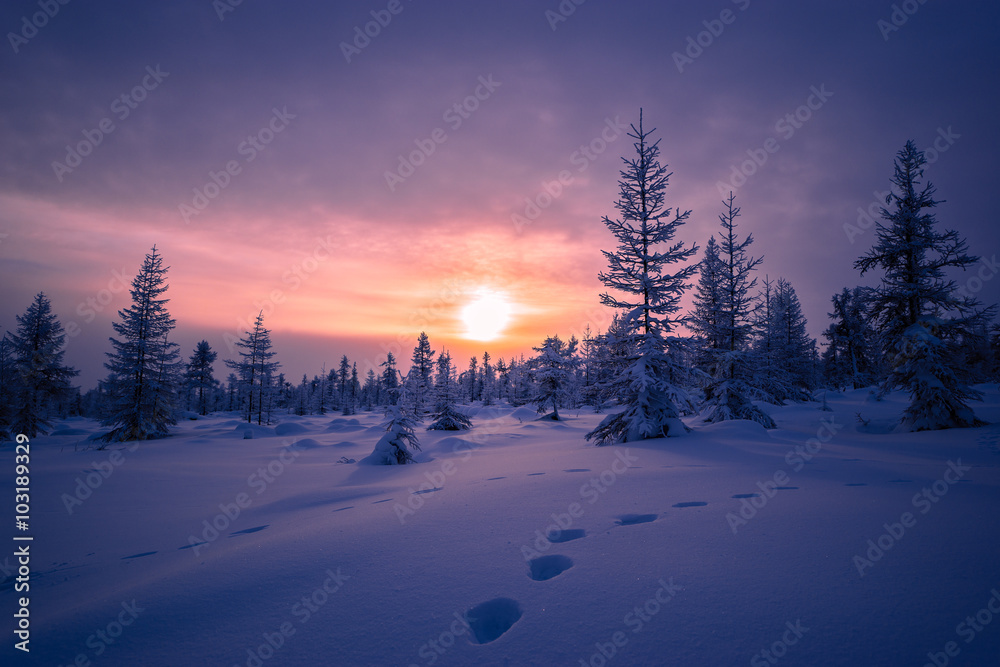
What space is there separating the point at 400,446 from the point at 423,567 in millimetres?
9373

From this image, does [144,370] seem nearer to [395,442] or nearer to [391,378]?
[395,442]

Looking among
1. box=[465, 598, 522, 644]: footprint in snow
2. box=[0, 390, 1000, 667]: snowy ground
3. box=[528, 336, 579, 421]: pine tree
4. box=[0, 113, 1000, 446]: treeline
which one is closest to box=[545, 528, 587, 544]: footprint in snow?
box=[0, 390, 1000, 667]: snowy ground

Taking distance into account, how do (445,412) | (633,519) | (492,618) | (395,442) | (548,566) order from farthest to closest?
(445,412), (395,442), (633,519), (548,566), (492,618)

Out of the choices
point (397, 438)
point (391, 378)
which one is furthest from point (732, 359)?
point (391, 378)

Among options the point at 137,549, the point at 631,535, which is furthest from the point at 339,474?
the point at 631,535

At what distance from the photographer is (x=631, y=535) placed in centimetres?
371

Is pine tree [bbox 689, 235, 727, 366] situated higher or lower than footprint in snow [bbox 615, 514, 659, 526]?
higher

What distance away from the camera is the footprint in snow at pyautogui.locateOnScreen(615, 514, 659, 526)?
4113 millimetres

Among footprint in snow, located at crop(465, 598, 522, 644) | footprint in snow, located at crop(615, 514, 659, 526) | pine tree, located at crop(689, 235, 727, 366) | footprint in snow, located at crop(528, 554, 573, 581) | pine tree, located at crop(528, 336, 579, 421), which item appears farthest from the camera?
pine tree, located at crop(528, 336, 579, 421)

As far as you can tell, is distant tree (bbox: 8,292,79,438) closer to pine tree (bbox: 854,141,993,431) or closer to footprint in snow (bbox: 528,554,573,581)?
footprint in snow (bbox: 528,554,573,581)

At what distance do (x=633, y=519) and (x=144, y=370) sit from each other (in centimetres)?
2979

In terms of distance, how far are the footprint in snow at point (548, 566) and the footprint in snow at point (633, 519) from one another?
1028mm

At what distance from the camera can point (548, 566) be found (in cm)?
333

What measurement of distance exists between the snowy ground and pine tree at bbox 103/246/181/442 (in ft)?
65.3
